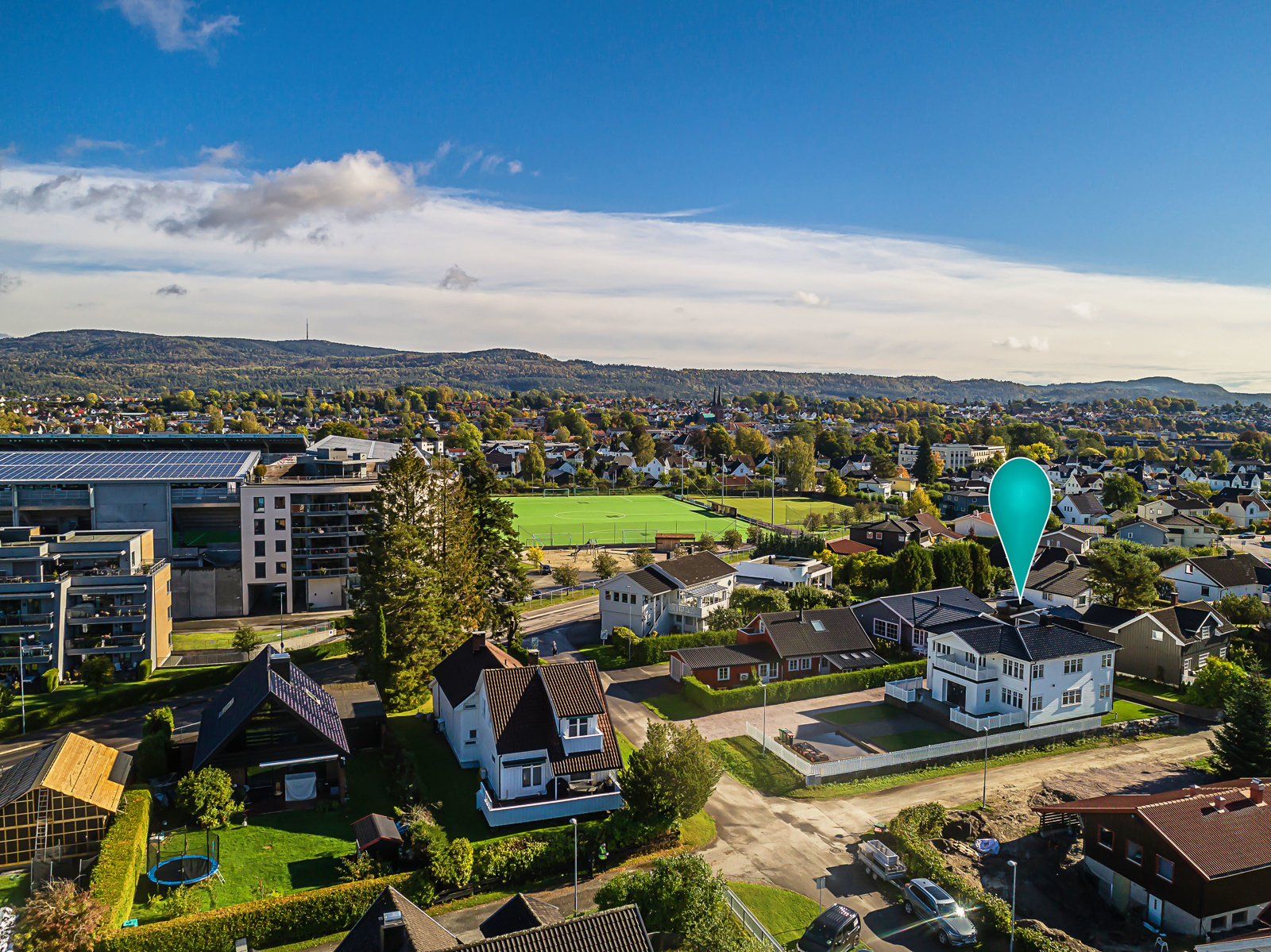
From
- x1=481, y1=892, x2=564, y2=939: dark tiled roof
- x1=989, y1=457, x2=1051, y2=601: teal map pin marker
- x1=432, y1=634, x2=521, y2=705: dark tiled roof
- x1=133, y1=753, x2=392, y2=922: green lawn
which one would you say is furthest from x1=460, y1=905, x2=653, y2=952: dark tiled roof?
x1=989, y1=457, x2=1051, y2=601: teal map pin marker

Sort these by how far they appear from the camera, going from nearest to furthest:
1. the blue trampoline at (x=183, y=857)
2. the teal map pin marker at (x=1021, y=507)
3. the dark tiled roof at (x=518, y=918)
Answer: the dark tiled roof at (x=518, y=918), the blue trampoline at (x=183, y=857), the teal map pin marker at (x=1021, y=507)

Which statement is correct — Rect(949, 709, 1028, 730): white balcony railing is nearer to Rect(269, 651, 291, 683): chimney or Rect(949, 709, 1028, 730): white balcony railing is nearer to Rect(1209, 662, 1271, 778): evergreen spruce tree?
Rect(1209, 662, 1271, 778): evergreen spruce tree

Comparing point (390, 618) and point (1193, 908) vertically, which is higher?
point (390, 618)

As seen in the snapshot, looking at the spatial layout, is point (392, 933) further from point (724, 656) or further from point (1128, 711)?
point (1128, 711)

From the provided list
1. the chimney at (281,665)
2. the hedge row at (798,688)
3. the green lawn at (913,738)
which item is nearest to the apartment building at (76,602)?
the chimney at (281,665)

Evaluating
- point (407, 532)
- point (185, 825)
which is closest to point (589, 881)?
point (185, 825)

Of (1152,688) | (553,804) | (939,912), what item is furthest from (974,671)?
(553,804)

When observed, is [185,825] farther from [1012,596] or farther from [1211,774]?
[1012,596]

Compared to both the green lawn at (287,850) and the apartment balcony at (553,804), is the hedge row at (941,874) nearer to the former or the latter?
the apartment balcony at (553,804)
